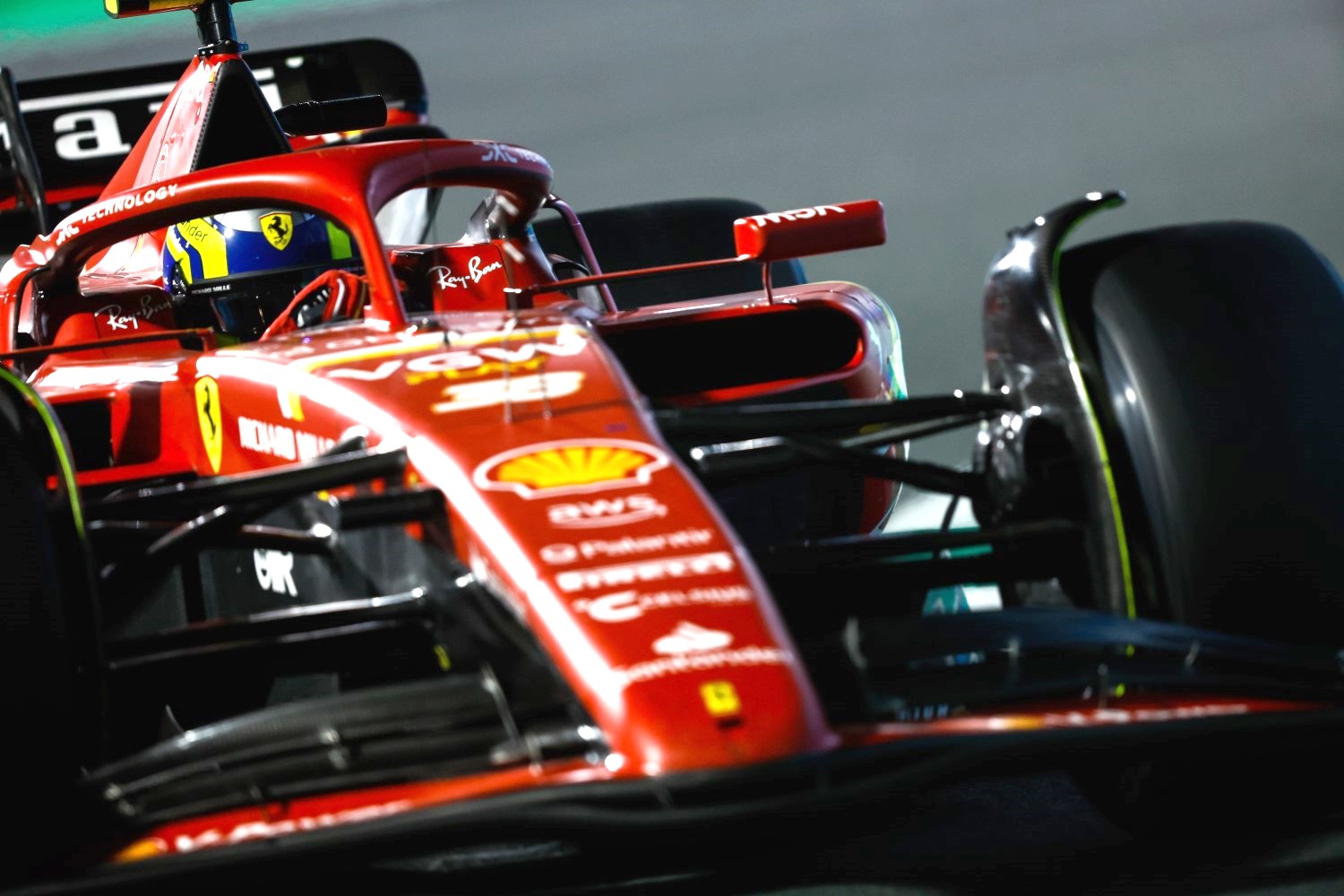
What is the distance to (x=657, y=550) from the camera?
173 centimetres

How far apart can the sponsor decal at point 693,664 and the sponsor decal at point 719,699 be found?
0.02 metres

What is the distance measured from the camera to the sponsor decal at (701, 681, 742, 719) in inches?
60.4

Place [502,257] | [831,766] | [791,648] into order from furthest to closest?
[502,257]
[791,648]
[831,766]

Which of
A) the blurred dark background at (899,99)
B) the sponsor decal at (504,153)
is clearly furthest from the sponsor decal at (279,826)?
the blurred dark background at (899,99)

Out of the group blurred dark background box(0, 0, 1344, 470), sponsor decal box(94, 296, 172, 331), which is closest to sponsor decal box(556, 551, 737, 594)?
sponsor decal box(94, 296, 172, 331)

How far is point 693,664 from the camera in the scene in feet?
5.20

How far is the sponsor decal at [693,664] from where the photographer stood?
1.58 meters

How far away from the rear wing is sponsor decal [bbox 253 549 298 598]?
8.55 feet

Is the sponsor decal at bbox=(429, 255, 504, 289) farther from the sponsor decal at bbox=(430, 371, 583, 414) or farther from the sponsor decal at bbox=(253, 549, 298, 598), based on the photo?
the sponsor decal at bbox=(430, 371, 583, 414)

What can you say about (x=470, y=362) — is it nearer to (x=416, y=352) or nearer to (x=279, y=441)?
(x=416, y=352)

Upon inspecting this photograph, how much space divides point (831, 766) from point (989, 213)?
4857mm

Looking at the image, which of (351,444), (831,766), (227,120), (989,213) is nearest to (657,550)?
(831,766)

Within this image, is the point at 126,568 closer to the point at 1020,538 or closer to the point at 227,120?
the point at 1020,538

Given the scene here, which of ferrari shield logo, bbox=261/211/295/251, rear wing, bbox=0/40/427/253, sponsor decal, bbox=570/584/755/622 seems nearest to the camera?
sponsor decal, bbox=570/584/755/622
